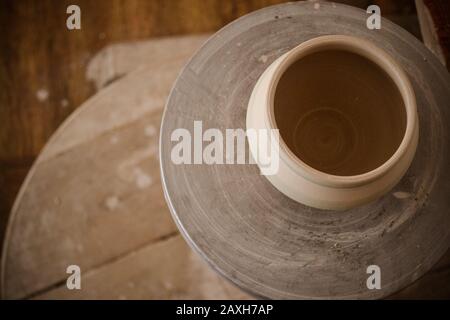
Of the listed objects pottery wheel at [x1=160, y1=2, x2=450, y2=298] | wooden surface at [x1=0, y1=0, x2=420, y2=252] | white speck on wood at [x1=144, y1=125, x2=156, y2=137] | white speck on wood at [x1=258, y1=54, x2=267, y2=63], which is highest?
wooden surface at [x1=0, y1=0, x2=420, y2=252]

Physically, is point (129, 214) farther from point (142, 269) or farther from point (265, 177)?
point (265, 177)

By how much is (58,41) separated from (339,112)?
102 centimetres

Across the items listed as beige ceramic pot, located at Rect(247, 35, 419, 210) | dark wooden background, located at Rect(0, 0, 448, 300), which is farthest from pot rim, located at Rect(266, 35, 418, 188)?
dark wooden background, located at Rect(0, 0, 448, 300)

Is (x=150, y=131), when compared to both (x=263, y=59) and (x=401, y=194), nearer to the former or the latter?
(x=263, y=59)

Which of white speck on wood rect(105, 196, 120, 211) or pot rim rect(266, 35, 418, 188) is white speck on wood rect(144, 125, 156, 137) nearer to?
white speck on wood rect(105, 196, 120, 211)

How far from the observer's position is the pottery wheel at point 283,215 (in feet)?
2.43

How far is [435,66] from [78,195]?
3.30 ft

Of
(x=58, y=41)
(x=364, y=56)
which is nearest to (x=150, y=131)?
(x=58, y=41)

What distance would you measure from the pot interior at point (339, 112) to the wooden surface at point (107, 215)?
591 mm

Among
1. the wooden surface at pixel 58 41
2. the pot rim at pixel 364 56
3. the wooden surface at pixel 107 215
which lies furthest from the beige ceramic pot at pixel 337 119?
the wooden surface at pixel 58 41

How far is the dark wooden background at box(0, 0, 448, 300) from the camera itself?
1.36 m

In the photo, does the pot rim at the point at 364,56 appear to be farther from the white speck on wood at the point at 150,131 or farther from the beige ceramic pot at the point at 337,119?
the white speck on wood at the point at 150,131

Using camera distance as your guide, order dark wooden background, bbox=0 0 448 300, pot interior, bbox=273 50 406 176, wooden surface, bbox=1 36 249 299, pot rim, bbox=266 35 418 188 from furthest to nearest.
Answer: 1. dark wooden background, bbox=0 0 448 300
2. wooden surface, bbox=1 36 249 299
3. pot interior, bbox=273 50 406 176
4. pot rim, bbox=266 35 418 188
